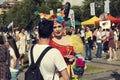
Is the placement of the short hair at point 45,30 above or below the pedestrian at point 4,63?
above

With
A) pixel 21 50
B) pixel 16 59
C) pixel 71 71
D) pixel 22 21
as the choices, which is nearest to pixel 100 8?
pixel 22 21

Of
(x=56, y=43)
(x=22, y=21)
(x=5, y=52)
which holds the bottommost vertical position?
(x=22, y=21)

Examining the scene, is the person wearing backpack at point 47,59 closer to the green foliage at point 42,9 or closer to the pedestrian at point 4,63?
the pedestrian at point 4,63

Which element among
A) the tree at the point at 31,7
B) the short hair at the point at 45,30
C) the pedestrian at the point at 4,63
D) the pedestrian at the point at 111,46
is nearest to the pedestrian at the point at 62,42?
the short hair at the point at 45,30

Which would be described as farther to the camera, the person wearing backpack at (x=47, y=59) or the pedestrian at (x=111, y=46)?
the pedestrian at (x=111, y=46)

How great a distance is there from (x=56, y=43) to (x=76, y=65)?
1.74 feet

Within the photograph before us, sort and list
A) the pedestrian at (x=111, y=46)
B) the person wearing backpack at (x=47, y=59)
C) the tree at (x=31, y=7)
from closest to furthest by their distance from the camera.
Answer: the person wearing backpack at (x=47, y=59), the pedestrian at (x=111, y=46), the tree at (x=31, y=7)

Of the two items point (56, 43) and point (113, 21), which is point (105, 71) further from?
point (113, 21)

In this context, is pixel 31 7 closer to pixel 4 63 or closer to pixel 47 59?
pixel 4 63

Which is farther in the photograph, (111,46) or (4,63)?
(111,46)

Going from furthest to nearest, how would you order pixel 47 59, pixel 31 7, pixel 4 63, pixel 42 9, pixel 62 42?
pixel 31 7 < pixel 42 9 < pixel 4 63 < pixel 62 42 < pixel 47 59

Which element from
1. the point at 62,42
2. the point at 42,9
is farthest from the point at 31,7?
the point at 62,42

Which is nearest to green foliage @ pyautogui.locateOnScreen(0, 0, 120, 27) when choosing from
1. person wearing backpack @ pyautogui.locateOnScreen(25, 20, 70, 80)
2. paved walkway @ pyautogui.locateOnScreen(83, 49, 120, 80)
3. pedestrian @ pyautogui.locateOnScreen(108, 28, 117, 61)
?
pedestrian @ pyautogui.locateOnScreen(108, 28, 117, 61)

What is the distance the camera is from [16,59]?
954 centimetres
